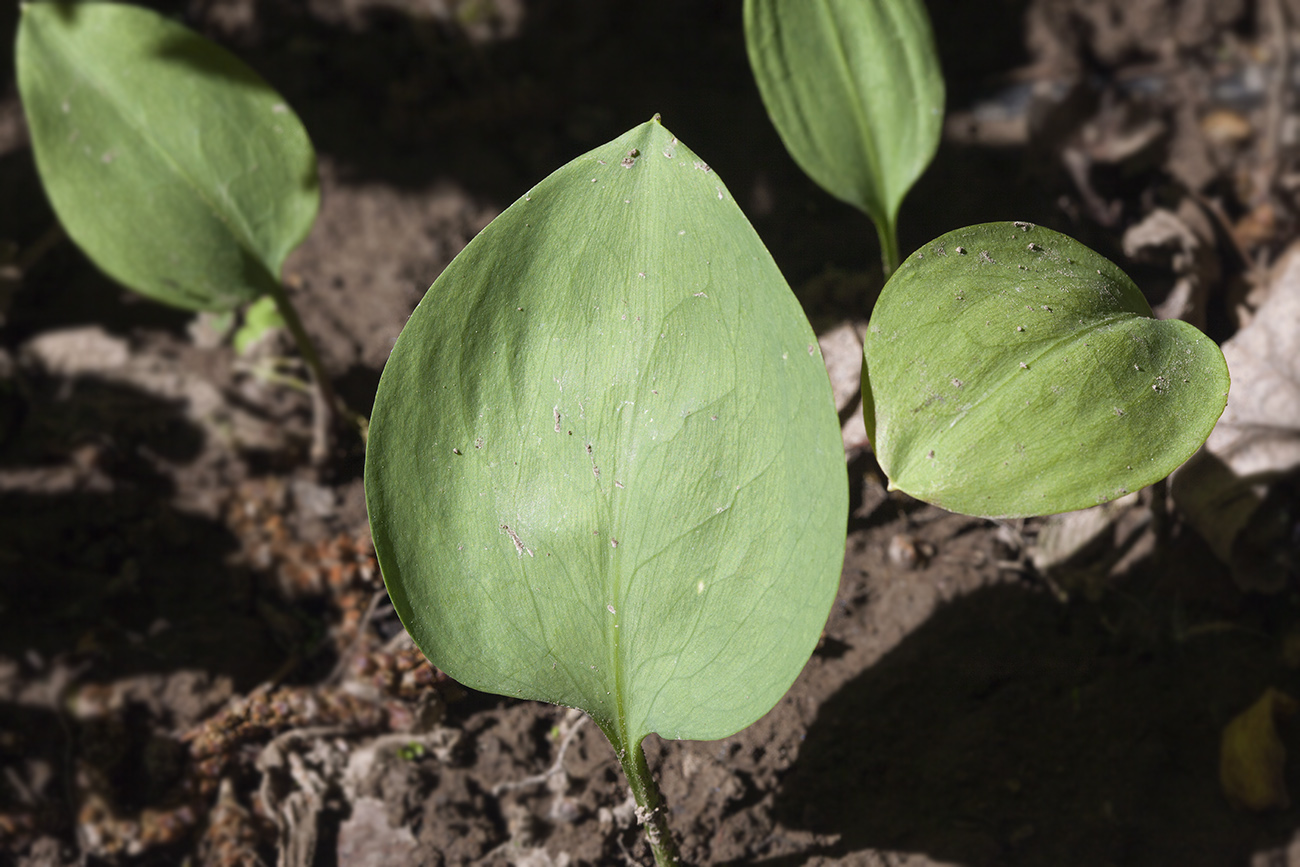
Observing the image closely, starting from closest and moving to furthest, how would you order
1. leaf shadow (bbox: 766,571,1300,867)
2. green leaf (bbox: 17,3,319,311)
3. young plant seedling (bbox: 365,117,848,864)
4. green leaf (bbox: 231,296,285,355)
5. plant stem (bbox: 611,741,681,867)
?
young plant seedling (bbox: 365,117,848,864)
plant stem (bbox: 611,741,681,867)
leaf shadow (bbox: 766,571,1300,867)
green leaf (bbox: 17,3,319,311)
green leaf (bbox: 231,296,285,355)

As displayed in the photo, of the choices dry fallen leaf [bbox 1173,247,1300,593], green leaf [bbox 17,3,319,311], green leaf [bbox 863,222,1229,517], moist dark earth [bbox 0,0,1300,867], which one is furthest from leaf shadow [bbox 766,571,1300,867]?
green leaf [bbox 17,3,319,311]

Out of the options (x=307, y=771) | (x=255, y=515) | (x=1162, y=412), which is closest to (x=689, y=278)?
(x=1162, y=412)

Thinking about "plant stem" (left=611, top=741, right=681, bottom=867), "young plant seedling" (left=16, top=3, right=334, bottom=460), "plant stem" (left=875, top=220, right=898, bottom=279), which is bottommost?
"plant stem" (left=611, top=741, right=681, bottom=867)

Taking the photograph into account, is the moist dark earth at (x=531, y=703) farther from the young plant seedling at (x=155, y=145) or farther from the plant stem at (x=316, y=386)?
the young plant seedling at (x=155, y=145)

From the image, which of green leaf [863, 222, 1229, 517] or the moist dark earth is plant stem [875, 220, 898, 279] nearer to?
the moist dark earth

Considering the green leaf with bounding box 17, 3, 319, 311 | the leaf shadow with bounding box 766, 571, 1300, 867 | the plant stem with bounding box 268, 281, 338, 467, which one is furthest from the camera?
the plant stem with bounding box 268, 281, 338, 467

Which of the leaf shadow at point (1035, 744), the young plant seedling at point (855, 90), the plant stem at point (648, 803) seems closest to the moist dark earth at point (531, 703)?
the leaf shadow at point (1035, 744)

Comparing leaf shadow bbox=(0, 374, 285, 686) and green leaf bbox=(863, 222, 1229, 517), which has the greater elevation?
green leaf bbox=(863, 222, 1229, 517)

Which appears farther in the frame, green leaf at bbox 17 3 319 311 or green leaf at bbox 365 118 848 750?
green leaf at bbox 17 3 319 311
